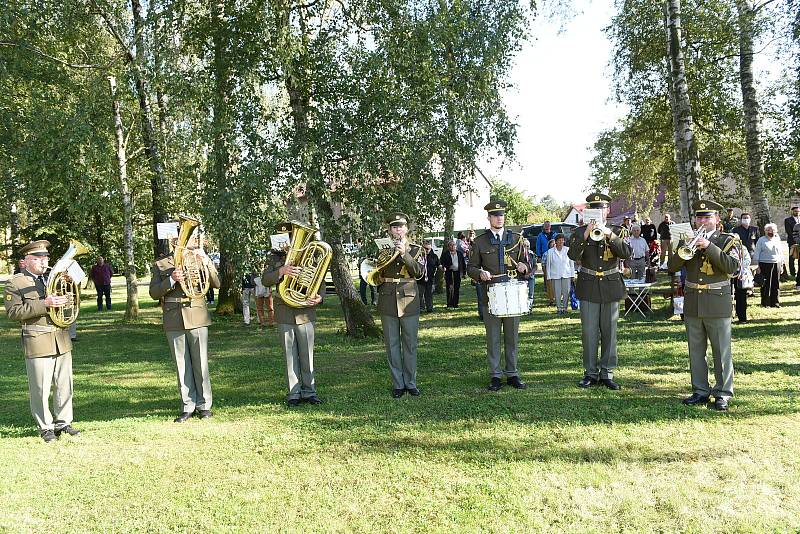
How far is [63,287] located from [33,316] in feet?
1.43

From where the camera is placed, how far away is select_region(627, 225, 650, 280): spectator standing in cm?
1520

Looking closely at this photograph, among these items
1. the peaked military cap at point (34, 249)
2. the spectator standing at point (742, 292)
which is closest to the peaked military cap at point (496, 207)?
the peaked military cap at point (34, 249)

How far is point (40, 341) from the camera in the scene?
22.6ft

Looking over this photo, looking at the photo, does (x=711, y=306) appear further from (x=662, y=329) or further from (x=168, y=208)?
(x=168, y=208)

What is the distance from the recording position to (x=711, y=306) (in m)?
6.72

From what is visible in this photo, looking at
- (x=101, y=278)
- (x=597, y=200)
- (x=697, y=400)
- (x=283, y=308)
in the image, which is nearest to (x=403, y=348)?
(x=283, y=308)

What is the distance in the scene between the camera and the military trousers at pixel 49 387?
22.6 ft

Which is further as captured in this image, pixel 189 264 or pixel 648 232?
pixel 648 232

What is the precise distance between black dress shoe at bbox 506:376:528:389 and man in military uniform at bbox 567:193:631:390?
755 mm

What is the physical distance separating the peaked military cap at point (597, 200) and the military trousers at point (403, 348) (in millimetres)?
2678

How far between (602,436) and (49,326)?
6169mm

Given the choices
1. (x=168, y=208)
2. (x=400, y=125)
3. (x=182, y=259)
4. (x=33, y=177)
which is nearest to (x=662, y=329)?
(x=400, y=125)

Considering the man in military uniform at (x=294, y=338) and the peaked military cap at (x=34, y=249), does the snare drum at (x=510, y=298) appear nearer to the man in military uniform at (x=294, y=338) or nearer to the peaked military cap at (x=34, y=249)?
the man in military uniform at (x=294, y=338)

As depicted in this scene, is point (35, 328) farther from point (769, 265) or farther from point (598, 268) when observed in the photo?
point (769, 265)
